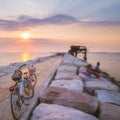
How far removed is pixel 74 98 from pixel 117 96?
290 cm

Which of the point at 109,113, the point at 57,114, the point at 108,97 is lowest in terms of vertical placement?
the point at 108,97

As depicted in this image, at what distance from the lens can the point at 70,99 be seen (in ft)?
24.3

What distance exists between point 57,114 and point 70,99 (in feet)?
4.16

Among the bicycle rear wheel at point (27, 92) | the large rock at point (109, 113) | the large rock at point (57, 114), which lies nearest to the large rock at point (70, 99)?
the large rock at point (109, 113)

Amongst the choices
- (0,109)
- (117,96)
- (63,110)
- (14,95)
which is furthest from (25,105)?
(117,96)

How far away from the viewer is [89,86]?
36.8ft

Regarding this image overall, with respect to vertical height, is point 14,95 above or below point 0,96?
above

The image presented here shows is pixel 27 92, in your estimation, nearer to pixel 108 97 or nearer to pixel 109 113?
pixel 108 97

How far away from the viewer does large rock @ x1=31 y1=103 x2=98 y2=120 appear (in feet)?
19.8

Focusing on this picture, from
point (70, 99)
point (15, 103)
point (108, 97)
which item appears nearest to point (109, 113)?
point (70, 99)

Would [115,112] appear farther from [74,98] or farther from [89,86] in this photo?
[89,86]

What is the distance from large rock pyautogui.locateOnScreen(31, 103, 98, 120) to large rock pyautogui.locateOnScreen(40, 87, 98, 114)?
1.42 ft

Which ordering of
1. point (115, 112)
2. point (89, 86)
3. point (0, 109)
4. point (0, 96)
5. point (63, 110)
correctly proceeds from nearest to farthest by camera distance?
1. point (63, 110)
2. point (115, 112)
3. point (0, 109)
4. point (0, 96)
5. point (89, 86)

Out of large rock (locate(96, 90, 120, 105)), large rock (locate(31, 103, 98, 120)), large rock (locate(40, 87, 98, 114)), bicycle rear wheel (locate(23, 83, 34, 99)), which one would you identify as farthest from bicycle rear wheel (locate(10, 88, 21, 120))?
large rock (locate(96, 90, 120, 105))
